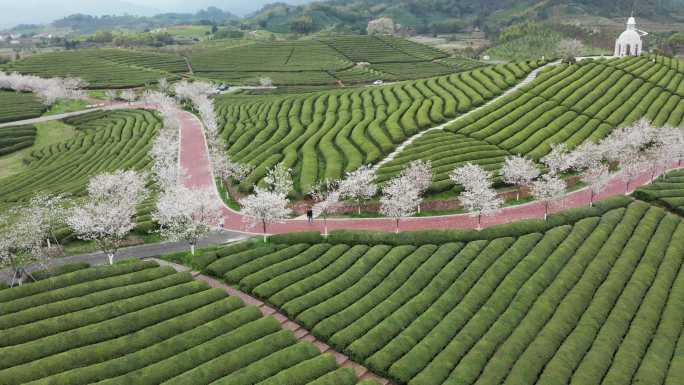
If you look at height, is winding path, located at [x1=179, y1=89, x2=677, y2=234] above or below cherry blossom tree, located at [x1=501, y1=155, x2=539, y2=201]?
below

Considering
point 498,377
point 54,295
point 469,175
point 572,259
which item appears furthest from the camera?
point 469,175

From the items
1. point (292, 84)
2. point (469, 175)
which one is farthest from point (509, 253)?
point (292, 84)

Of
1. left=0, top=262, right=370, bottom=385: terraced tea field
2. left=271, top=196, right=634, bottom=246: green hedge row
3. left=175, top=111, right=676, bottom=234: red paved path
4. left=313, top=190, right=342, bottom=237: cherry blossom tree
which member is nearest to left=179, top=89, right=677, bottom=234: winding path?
left=175, top=111, right=676, bottom=234: red paved path

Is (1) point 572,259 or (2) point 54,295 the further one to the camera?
(1) point 572,259

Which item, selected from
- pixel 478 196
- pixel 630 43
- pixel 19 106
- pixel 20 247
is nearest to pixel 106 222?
pixel 20 247

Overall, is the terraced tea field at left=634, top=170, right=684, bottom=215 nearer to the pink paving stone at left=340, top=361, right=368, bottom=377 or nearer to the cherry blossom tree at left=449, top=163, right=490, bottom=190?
the cherry blossom tree at left=449, top=163, right=490, bottom=190

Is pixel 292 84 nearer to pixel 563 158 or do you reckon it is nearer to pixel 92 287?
pixel 563 158

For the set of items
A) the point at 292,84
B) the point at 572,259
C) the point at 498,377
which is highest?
the point at 292,84

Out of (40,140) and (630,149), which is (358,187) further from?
(40,140)
